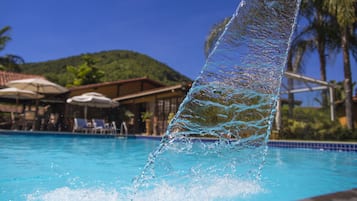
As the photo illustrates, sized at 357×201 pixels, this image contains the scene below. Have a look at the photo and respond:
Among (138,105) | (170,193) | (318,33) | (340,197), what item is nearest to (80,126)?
(138,105)

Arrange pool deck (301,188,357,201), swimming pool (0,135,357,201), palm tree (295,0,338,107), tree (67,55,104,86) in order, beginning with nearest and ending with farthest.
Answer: pool deck (301,188,357,201) < swimming pool (0,135,357,201) < palm tree (295,0,338,107) < tree (67,55,104,86)

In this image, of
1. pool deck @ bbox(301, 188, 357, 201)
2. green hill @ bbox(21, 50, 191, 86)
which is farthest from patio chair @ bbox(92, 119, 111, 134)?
green hill @ bbox(21, 50, 191, 86)

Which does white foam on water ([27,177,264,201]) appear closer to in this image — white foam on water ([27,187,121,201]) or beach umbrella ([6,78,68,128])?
white foam on water ([27,187,121,201])

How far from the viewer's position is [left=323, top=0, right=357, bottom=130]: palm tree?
1176 centimetres

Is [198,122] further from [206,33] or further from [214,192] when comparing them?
[206,33]

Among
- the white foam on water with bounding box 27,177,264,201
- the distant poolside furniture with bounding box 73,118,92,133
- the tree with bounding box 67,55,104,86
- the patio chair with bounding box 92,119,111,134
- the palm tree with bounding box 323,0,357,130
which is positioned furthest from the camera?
the tree with bounding box 67,55,104,86

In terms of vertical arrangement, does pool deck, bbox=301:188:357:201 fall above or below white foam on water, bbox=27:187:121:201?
above

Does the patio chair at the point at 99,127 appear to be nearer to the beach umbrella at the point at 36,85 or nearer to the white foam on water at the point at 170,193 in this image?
the beach umbrella at the point at 36,85

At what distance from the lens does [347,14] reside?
1166 cm

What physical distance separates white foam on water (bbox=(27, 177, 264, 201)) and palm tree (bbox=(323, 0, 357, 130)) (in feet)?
34.6

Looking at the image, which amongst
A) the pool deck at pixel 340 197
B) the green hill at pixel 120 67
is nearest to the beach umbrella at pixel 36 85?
the pool deck at pixel 340 197

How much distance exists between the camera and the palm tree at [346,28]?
11758 millimetres

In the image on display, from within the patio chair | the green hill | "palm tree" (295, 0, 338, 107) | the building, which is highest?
the green hill

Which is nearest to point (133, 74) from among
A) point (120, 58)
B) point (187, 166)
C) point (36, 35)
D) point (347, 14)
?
point (120, 58)
